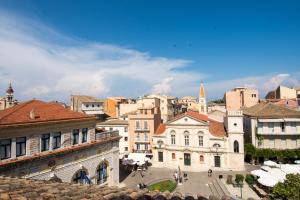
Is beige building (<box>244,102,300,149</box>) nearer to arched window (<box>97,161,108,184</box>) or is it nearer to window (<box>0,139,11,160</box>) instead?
arched window (<box>97,161,108,184</box>)

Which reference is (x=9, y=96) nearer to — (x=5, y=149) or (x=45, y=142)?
(x=45, y=142)

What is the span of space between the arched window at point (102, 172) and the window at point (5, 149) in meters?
10.7

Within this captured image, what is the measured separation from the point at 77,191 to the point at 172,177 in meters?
31.7

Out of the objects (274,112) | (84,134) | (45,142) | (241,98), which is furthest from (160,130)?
(241,98)

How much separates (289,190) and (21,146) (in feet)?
65.2

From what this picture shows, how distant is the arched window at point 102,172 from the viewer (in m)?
27.3

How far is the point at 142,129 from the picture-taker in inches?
1844

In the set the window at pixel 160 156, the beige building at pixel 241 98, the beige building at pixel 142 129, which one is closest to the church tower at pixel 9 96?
the beige building at pixel 142 129

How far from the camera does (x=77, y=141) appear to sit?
24406mm

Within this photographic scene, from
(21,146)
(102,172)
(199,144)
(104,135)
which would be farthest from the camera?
(199,144)

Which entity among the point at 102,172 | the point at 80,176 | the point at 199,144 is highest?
the point at 199,144

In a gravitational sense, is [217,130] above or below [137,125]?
below

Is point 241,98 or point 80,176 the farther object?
point 241,98

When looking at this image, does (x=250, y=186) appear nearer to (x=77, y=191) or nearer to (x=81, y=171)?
(x=81, y=171)
